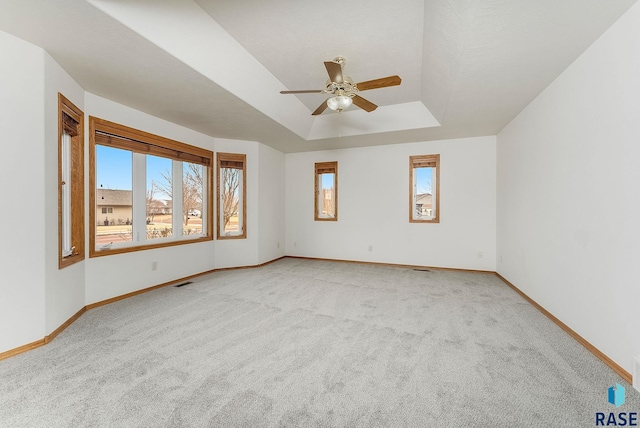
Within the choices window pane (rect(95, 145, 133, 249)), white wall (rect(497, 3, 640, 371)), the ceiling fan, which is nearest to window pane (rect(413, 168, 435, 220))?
white wall (rect(497, 3, 640, 371))

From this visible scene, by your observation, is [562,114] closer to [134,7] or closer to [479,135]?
[479,135]

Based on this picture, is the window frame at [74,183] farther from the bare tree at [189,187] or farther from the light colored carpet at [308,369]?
the bare tree at [189,187]

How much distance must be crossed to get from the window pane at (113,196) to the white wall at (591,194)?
16.9 ft

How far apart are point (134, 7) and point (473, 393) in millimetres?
3603

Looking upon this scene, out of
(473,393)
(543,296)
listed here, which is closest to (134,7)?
(473,393)

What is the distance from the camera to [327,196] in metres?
5.91

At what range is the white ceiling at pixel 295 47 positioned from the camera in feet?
5.90

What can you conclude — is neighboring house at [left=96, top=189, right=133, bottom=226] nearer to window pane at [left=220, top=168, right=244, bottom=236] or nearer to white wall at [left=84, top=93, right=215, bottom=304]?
white wall at [left=84, top=93, right=215, bottom=304]

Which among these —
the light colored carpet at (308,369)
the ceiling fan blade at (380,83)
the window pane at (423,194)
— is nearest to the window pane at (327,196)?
the window pane at (423,194)

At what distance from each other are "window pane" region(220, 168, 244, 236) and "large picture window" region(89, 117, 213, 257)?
0.32 m

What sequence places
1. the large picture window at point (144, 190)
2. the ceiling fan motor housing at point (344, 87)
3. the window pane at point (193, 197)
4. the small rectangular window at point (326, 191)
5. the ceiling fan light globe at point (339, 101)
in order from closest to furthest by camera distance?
the ceiling fan motor housing at point (344, 87) < the ceiling fan light globe at point (339, 101) < the large picture window at point (144, 190) < the window pane at point (193, 197) < the small rectangular window at point (326, 191)

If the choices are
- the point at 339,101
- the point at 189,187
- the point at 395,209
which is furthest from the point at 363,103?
the point at 189,187

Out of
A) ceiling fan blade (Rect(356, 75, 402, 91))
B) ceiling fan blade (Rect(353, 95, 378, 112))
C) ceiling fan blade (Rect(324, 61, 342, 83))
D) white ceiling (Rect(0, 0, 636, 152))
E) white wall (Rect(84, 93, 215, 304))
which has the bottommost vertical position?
white wall (Rect(84, 93, 215, 304))

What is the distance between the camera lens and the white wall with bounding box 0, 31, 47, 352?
2.00 m
